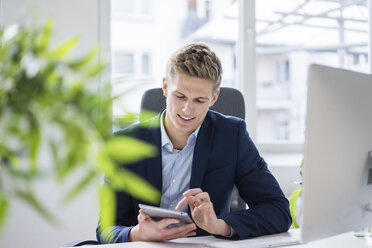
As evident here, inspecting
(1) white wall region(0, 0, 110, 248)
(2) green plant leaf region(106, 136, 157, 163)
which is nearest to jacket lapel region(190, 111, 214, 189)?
(1) white wall region(0, 0, 110, 248)

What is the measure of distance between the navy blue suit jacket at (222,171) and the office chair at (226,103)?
132mm

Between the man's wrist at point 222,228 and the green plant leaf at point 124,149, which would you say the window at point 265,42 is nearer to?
the man's wrist at point 222,228

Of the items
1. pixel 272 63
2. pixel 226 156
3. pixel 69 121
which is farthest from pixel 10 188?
pixel 272 63

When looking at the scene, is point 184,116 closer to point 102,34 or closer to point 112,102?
point 112,102

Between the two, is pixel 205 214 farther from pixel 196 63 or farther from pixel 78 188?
pixel 78 188

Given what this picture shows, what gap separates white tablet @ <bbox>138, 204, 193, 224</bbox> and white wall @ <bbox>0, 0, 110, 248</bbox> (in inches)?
45.3

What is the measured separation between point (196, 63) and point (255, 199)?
0.51 meters

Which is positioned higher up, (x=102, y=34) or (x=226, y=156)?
(x=102, y=34)

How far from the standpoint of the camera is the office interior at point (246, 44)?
238 cm

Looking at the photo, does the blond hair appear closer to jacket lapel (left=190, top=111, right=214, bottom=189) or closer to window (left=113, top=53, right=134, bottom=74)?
jacket lapel (left=190, top=111, right=214, bottom=189)

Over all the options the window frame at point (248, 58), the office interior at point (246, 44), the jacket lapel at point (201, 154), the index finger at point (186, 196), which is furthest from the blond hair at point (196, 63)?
the window frame at point (248, 58)

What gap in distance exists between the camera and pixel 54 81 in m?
0.41

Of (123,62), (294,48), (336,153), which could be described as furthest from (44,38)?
(294,48)

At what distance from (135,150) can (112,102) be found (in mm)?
56
